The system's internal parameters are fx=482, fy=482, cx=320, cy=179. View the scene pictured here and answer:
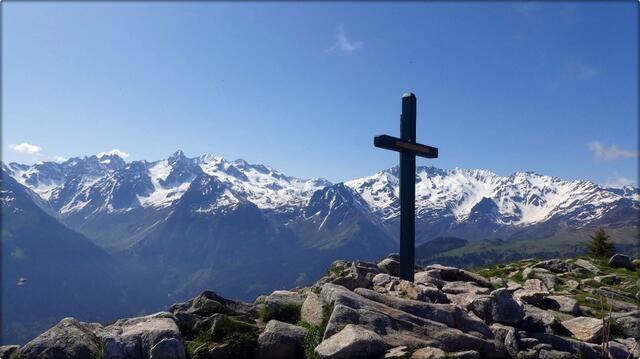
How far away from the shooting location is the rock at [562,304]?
83.5ft

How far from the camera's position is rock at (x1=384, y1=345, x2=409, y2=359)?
16.1m

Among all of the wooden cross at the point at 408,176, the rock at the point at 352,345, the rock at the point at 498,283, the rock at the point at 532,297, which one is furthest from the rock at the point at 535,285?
the rock at the point at 352,345

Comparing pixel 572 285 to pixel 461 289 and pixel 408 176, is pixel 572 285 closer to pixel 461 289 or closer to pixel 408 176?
pixel 461 289

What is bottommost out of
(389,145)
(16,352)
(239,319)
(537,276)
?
(16,352)

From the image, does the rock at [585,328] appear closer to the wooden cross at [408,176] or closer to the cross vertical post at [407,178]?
the wooden cross at [408,176]

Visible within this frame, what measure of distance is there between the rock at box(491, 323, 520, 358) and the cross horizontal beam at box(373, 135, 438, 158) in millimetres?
11008

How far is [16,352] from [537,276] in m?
32.9

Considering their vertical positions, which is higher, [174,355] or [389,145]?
[389,145]

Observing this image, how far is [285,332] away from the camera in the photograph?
58.4 feet

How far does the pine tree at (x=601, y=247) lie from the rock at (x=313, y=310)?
4222cm

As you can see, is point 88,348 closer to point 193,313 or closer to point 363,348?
point 193,313

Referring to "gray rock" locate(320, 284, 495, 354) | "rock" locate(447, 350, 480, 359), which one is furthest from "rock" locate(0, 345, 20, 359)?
"rock" locate(447, 350, 480, 359)

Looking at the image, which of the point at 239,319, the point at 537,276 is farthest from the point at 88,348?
the point at 537,276

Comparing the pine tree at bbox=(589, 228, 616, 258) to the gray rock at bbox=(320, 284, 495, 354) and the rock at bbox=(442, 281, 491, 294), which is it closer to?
the rock at bbox=(442, 281, 491, 294)
